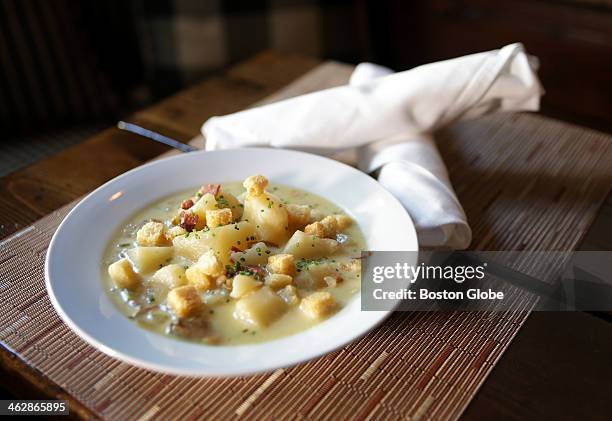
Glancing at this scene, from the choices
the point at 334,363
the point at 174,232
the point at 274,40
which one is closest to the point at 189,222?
the point at 174,232

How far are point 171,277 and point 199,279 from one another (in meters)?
0.05

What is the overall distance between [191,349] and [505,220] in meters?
0.78

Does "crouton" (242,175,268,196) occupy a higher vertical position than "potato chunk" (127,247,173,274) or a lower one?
higher

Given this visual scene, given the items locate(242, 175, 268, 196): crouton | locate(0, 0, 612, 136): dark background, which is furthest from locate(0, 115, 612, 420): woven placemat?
locate(0, 0, 612, 136): dark background

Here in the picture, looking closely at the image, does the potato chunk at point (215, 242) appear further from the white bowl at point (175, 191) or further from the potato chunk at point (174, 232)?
the white bowl at point (175, 191)

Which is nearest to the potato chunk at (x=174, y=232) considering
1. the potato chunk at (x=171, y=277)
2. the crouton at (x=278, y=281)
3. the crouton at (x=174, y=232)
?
the crouton at (x=174, y=232)

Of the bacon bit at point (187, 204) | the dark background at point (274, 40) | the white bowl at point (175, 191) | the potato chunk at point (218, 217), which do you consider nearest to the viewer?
the white bowl at point (175, 191)

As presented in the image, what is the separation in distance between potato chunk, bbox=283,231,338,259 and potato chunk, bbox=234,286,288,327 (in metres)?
0.12

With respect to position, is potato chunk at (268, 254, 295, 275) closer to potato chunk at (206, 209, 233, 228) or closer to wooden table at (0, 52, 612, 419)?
potato chunk at (206, 209, 233, 228)

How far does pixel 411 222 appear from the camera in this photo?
3.87 ft

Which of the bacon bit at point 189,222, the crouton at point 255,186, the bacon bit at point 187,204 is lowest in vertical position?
the bacon bit at point 187,204

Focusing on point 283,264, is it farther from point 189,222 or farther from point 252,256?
point 189,222

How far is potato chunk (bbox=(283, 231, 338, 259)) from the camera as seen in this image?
1.15m

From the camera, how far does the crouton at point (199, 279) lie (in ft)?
3.51
